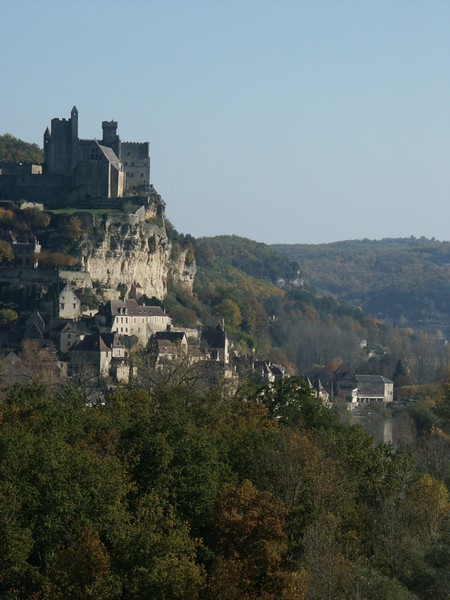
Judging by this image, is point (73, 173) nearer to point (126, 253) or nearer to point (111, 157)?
point (111, 157)

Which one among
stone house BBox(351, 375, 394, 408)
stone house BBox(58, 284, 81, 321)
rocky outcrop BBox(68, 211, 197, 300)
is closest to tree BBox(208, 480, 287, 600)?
stone house BBox(58, 284, 81, 321)

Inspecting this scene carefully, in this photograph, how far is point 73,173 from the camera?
389 feet

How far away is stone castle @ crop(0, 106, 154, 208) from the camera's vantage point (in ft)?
384

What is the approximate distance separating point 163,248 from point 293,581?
83688 mm

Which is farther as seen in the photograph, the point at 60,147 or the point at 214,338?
the point at 60,147

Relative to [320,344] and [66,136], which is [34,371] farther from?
[320,344]

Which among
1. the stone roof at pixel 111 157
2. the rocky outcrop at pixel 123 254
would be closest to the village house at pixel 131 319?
the rocky outcrop at pixel 123 254

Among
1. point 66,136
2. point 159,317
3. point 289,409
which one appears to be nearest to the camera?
point 289,409

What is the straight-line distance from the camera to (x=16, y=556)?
39625 mm

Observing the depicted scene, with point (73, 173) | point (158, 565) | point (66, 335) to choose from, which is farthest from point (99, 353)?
point (158, 565)

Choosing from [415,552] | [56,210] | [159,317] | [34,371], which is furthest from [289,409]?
[56,210]

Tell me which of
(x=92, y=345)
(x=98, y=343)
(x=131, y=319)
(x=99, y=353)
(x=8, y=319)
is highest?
(x=131, y=319)

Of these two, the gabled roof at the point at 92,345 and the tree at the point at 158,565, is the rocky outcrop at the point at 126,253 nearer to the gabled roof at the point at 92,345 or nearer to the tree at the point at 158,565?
the gabled roof at the point at 92,345

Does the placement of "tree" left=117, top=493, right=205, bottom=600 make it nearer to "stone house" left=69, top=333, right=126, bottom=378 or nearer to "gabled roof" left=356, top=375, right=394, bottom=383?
"stone house" left=69, top=333, right=126, bottom=378
